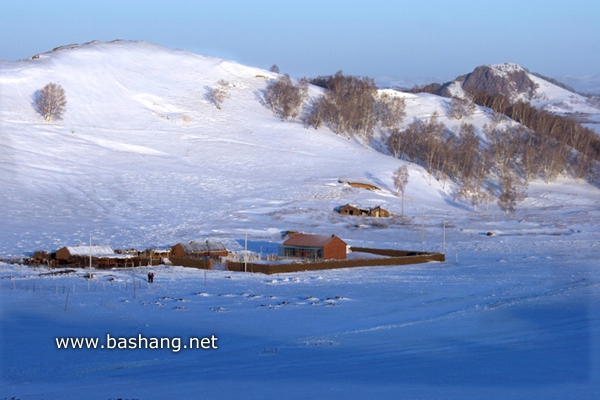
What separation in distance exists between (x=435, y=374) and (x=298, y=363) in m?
2.96

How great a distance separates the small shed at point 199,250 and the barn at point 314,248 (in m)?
3.40

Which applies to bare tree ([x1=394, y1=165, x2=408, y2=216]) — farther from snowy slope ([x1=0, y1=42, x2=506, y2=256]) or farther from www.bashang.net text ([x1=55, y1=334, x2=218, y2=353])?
www.bashang.net text ([x1=55, y1=334, x2=218, y2=353])

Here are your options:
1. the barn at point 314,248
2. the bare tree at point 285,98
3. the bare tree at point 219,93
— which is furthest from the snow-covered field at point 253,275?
the barn at point 314,248

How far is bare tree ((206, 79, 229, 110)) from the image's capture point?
99.8m

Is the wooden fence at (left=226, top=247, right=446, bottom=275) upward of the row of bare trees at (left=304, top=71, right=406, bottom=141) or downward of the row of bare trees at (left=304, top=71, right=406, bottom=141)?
downward

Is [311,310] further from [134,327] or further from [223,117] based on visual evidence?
[223,117]

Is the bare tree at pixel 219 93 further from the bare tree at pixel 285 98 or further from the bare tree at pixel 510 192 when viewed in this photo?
the bare tree at pixel 510 192

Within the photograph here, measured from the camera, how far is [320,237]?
40125 mm

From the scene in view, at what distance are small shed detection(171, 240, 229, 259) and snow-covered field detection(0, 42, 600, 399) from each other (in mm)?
3350

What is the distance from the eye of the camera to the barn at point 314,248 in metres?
39.0

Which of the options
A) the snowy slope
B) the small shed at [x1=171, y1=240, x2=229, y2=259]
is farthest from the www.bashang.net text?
the snowy slope

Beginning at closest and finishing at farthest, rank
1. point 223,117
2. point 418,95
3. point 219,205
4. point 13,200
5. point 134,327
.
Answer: point 134,327, point 13,200, point 219,205, point 223,117, point 418,95

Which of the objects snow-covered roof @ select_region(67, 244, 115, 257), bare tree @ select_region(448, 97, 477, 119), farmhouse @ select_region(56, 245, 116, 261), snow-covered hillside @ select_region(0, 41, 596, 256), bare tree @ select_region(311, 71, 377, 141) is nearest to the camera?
farmhouse @ select_region(56, 245, 116, 261)

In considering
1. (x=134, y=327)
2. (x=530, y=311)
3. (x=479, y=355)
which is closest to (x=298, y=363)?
(x=479, y=355)
